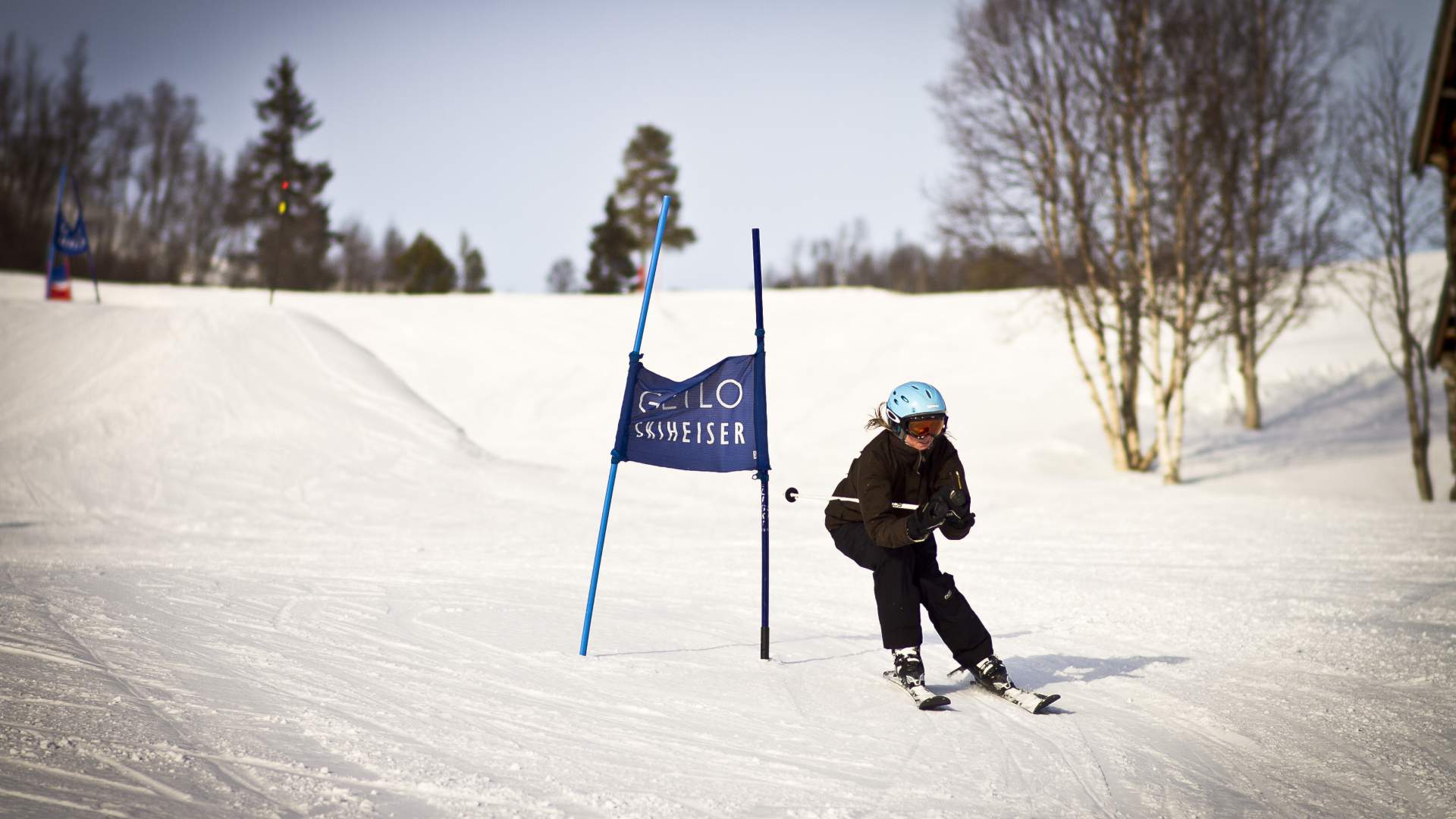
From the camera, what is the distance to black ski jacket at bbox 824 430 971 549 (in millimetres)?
5391

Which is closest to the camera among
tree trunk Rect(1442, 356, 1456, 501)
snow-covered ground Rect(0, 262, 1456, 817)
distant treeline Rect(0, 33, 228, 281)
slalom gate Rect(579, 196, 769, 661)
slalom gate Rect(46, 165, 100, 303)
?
snow-covered ground Rect(0, 262, 1456, 817)

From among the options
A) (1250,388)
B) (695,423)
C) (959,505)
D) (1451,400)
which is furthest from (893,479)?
(1250,388)

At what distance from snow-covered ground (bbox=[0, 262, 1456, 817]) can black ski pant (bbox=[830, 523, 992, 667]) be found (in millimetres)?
377

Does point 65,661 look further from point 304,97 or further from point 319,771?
point 304,97

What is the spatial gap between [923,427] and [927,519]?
63 centimetres

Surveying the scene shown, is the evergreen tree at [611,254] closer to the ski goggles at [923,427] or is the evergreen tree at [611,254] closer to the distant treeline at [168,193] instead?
the distant treeline at [168,193]

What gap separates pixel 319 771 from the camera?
377 cm

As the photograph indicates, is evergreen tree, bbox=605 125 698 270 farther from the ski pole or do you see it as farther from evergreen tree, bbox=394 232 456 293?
the ski pole

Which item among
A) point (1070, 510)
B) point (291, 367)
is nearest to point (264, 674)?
point (1070, 510)

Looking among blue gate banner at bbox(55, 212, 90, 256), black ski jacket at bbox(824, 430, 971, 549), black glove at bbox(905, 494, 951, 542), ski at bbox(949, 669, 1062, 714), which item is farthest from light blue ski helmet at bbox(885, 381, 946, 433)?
blue gate banner at bbox(55, 212, 90, 256)

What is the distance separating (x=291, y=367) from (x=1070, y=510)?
16892 mm

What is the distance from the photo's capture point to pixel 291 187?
180ft

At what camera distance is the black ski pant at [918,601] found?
5520 millimetres

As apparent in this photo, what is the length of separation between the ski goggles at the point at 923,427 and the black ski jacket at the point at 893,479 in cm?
10
